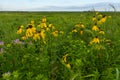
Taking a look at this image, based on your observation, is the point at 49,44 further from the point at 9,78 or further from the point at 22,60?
the point at 9,78

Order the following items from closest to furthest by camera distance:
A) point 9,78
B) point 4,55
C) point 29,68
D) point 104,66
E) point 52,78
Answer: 1. point 9,78
2. point 52,78
3. point 29,68
4. point 104,66
5. point 4,55

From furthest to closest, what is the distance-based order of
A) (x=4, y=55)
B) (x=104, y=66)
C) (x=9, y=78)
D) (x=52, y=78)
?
(x=4, y=55) → (x=104, y=66) → (x=52, y=78) → (x=9, y=78)

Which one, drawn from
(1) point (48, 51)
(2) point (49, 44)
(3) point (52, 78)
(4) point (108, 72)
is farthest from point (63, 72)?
(2) point (49, 44)

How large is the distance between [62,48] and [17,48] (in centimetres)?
74

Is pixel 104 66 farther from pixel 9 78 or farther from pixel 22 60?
pixel 9 78

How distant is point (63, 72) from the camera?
3953 mm

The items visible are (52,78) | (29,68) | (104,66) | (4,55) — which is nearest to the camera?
(52,78)

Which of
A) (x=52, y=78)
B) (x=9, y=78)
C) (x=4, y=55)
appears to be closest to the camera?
(x=9, y=78)

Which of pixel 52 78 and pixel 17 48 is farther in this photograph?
pixel 17 48

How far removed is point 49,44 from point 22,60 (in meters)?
1.14

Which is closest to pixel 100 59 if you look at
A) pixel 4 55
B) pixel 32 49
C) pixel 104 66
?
pixel 104 66

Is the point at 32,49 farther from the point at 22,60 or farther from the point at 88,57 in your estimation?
the point at 88,57

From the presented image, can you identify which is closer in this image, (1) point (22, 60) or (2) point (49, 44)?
(1) point (22, 60)

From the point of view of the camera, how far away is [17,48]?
507 cm
